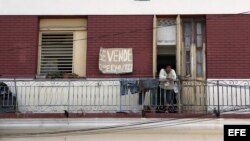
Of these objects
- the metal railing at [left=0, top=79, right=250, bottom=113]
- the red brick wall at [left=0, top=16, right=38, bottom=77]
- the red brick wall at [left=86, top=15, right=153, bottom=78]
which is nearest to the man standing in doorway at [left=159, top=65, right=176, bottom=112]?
the metal railing at [left=0, top=79, right=250, bottom=113]

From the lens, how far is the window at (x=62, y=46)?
15.8m

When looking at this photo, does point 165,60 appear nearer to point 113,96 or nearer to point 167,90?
point 167,90

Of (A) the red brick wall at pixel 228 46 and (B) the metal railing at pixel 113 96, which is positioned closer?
(B) the metal railing at pixel 113 96

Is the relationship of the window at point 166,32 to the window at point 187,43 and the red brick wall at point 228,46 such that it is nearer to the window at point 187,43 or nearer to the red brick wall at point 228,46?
the window at point 187,43

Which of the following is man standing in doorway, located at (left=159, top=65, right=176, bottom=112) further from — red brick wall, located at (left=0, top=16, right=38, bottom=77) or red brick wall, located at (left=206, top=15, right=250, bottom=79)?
red brick wall, located at (left=0, top=16, right=38, bottom=77)

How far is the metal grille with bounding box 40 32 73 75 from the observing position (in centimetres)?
1577

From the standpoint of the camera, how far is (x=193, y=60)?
1562cm

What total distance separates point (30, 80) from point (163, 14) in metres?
3.97
